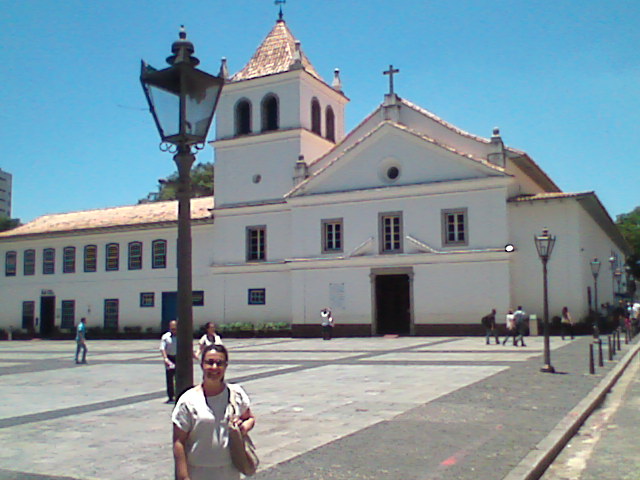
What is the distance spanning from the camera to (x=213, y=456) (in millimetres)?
4031

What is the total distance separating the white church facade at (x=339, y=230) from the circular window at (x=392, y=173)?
0.30 feet

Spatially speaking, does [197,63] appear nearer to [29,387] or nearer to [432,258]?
[29,387]

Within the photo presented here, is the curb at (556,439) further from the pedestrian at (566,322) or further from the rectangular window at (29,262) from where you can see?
the rectangular window at (29,262)

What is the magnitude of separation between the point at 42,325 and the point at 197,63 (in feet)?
150

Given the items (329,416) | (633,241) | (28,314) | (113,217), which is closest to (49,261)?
(28,314)

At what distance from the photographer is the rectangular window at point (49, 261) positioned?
47062 mm

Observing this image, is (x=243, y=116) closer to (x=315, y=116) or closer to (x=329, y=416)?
(x=315, y=116)

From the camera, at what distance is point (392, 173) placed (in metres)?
34.8

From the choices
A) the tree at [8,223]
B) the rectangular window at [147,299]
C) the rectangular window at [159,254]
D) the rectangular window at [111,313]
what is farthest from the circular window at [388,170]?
the tree at [8,223]

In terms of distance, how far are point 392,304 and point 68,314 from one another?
77.7ft

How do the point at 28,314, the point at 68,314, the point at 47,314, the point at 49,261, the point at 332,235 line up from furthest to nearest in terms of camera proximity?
the point at 28,314, the point at 49,261, the point at 47,314, the point at 68,314, the point at 332,235

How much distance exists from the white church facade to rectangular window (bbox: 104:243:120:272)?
4.2 inches

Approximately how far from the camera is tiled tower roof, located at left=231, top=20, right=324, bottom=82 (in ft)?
128

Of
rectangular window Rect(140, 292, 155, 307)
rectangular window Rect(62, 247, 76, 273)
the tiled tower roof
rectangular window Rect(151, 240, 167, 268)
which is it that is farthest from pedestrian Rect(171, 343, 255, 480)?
rectangular window Rect(62, 247, 76, 273)
